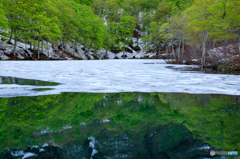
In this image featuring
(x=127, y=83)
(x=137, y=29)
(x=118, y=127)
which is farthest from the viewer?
(x=137, y=29)

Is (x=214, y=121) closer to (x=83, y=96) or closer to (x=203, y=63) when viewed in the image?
(x=83, y=96)

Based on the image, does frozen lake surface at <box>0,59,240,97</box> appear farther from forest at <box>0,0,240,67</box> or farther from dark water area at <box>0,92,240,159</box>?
forest at <box>0,0,240,67</box>

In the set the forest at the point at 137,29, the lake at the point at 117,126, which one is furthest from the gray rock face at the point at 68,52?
the lake at the point at 117,126

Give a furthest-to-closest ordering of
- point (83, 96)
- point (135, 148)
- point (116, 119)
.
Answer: point (83, 96) → point (116, 119) → point (135, 148)

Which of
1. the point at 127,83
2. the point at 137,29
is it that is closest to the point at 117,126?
the point at 127,83

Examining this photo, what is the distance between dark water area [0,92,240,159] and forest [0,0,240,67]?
33.5ft

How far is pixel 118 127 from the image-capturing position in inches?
86.7

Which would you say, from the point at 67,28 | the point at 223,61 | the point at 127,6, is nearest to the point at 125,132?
the point at 223,61

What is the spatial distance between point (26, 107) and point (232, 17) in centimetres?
1314

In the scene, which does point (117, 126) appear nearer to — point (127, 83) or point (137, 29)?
point (127, 83)

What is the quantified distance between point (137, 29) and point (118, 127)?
62059 millimetres

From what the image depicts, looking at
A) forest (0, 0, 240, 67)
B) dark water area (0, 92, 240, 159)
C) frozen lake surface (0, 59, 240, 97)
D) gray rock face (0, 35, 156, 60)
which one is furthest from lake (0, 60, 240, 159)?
gray rock face (0, 35, 156, 60)

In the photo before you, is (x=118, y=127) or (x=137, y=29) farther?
(x=137, y=29)

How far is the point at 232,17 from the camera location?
11.3m
